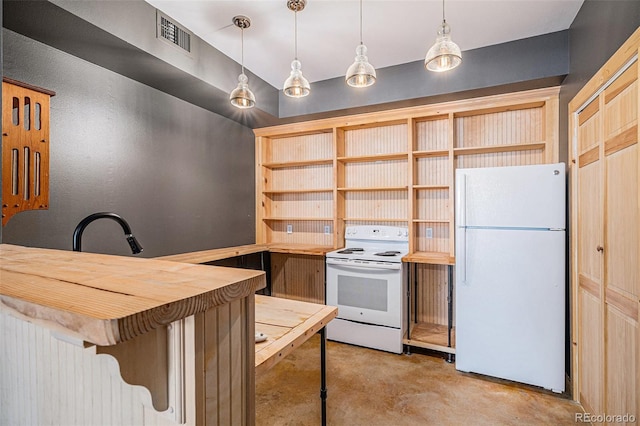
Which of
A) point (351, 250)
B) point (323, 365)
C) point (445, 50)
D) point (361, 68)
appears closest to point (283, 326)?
point (323, 365)

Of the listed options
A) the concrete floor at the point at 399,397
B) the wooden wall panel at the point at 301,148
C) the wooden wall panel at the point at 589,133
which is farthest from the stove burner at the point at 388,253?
the wooden wall panel at the point at 589,133

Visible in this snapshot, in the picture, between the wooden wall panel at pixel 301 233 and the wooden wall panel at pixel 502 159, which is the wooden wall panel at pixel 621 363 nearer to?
the wooden wall panel at pixel 502 159

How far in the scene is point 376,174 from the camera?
3.78 meters

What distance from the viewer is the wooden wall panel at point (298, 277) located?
4.06 meters

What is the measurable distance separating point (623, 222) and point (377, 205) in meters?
2.31

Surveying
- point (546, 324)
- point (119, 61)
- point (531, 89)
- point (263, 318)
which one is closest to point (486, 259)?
point (546, 324)

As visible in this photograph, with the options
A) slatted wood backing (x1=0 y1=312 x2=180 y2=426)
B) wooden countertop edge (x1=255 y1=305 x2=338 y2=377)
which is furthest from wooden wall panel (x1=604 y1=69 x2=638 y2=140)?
slatted wood backing (x1=0 y1=312 x2=180 y2=426)

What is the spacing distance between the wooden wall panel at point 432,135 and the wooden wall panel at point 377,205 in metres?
0.53

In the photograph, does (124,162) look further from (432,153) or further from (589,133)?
(589,133)

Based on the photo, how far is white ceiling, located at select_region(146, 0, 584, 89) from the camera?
2.16 m

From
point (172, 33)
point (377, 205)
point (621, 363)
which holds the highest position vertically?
point (172, 33)

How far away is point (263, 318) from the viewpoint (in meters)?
1.51

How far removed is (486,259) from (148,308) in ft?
8.69

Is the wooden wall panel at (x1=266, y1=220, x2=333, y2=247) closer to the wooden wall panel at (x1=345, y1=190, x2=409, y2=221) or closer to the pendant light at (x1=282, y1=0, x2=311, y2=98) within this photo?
the wooden wall panel at (x1=345, y1=190, x2=409, y2=221)
